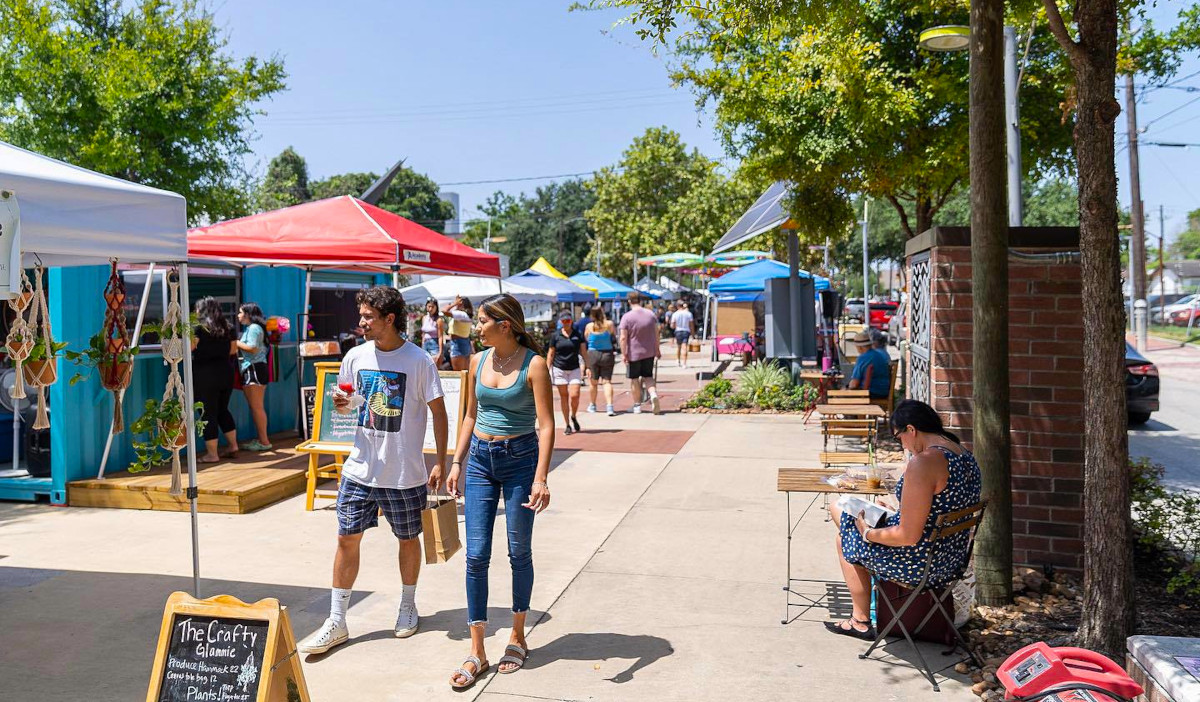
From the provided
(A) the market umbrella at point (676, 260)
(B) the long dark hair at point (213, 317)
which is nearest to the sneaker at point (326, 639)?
(B) the long dark hair at point (213, 317)

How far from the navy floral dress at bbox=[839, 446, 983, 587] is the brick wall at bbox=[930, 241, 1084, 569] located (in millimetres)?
1231

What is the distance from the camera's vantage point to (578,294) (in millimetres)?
26734

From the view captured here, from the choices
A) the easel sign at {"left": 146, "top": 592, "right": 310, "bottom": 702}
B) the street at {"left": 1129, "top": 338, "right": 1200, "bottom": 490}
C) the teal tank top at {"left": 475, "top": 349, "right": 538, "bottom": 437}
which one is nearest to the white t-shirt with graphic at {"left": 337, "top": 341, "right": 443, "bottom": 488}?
the teal tank top at {"left": 475, "top": 349, "right": 538, "bottom": 437}

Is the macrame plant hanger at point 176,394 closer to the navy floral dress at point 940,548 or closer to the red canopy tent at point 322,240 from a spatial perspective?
the red canopy tent at point 322,240

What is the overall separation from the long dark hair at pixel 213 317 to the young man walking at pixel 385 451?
441cm

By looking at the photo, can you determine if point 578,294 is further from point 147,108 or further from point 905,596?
point 905,596

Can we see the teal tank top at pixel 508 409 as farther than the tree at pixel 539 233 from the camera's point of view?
No

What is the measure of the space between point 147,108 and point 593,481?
1414cm

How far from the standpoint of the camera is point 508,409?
446cm

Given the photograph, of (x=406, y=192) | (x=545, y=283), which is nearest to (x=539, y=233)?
(x=406, y=192)

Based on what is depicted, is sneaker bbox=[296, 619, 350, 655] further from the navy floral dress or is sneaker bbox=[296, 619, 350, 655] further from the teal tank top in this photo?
the navy floral dress

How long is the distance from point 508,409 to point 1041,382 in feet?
10.5

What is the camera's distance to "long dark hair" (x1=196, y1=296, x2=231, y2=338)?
28.7 ft

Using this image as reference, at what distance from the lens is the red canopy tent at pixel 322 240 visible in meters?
8.43
